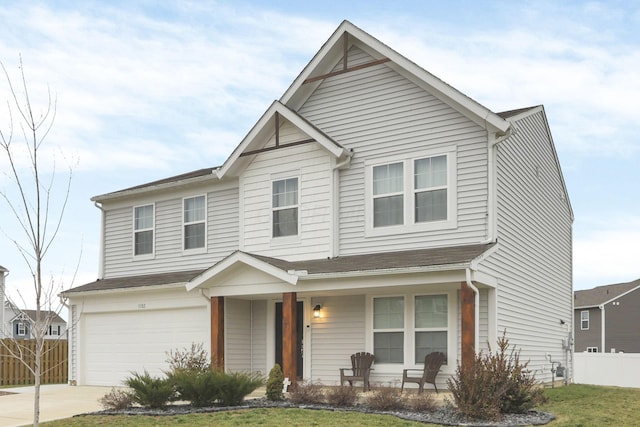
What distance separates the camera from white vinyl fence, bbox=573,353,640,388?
28.0m

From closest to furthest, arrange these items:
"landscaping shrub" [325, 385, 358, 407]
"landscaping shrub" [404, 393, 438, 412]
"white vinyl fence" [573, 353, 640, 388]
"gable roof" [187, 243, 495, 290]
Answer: "landscaping shrub" [404, 393, 438, 412] < "landscaping shrub" [325, 385, 358, 407] < "gable roof" [187, 243, 495, 290] < "white vinyl fence" [573, 353, 640, 388]

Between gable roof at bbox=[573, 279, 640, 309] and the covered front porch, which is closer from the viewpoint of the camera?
the covered front porch

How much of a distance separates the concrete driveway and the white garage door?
0.79 metres

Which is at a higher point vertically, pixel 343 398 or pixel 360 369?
pixel 360 369

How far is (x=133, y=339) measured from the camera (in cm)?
2003

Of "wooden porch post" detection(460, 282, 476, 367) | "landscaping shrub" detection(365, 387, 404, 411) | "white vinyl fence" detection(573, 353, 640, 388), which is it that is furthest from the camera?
"white vinyl fence" detection(573, 353, 640, 388)

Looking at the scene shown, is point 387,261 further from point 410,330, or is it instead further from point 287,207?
point 287,207

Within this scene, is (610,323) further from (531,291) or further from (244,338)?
(244,338)

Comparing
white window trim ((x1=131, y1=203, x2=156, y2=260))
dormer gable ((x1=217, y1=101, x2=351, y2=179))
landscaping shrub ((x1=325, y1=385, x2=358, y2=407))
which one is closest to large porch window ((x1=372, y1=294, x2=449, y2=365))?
landscaping shrub ((x1=325, y1=385, x2=358, y2=407))

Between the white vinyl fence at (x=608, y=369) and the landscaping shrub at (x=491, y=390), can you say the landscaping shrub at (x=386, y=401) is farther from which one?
the white vinyl fence at (x=608, y=369)

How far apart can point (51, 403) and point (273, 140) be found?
8164mm

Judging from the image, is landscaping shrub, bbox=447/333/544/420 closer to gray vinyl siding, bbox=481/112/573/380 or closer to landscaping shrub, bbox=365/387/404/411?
landscaping shrub, bbox=365/387/404/411

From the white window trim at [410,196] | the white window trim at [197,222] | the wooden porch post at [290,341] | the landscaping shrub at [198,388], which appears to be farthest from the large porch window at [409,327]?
the white window trim at [197,222]

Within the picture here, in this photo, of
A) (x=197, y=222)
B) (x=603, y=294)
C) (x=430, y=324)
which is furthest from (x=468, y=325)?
(x=603, y=294)
